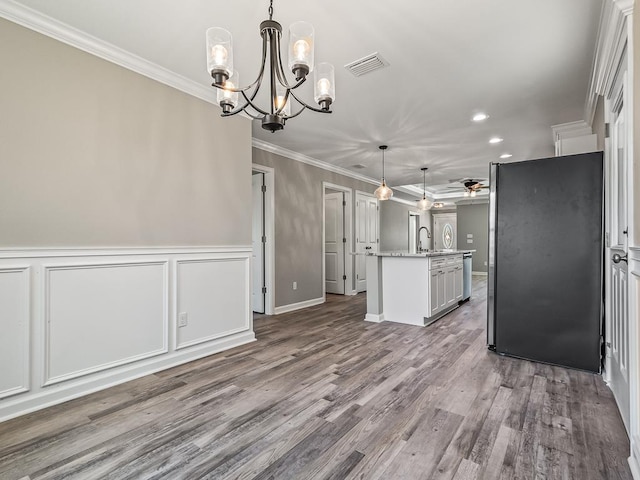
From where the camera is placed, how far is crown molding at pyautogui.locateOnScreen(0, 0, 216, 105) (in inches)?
79.6

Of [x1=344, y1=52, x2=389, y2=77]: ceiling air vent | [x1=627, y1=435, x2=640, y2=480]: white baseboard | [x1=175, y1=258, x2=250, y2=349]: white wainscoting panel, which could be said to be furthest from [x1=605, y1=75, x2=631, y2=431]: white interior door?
[x1=175, y1=258, x2=250, y2=349]: white wainscoting panel

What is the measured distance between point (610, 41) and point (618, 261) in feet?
4.59

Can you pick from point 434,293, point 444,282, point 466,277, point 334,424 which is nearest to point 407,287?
point 434,293

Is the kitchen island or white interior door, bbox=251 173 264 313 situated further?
white interior door, bbox=251 173 264 313

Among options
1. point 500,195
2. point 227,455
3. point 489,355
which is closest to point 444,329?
point 489,355

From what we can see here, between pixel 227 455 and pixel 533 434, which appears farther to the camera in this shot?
pixel 533 434

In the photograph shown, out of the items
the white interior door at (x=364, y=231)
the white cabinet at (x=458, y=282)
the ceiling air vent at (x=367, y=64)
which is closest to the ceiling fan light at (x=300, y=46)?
the ceiling air vent at (x=367, y=64)

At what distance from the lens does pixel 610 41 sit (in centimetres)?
207

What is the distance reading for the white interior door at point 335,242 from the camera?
675 cm

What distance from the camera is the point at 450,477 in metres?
1.49

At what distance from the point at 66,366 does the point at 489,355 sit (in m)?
3.49

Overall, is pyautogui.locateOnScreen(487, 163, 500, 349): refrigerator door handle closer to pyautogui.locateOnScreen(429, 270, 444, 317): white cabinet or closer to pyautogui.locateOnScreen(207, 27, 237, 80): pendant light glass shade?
pyautogui.locateOnScreen(429, 270, 444, 317): white cabinet

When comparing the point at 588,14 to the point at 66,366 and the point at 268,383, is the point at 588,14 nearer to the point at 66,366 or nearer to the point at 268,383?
the point at 268,383

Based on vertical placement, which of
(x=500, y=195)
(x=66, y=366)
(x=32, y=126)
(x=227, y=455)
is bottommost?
(x=227, y=455)
